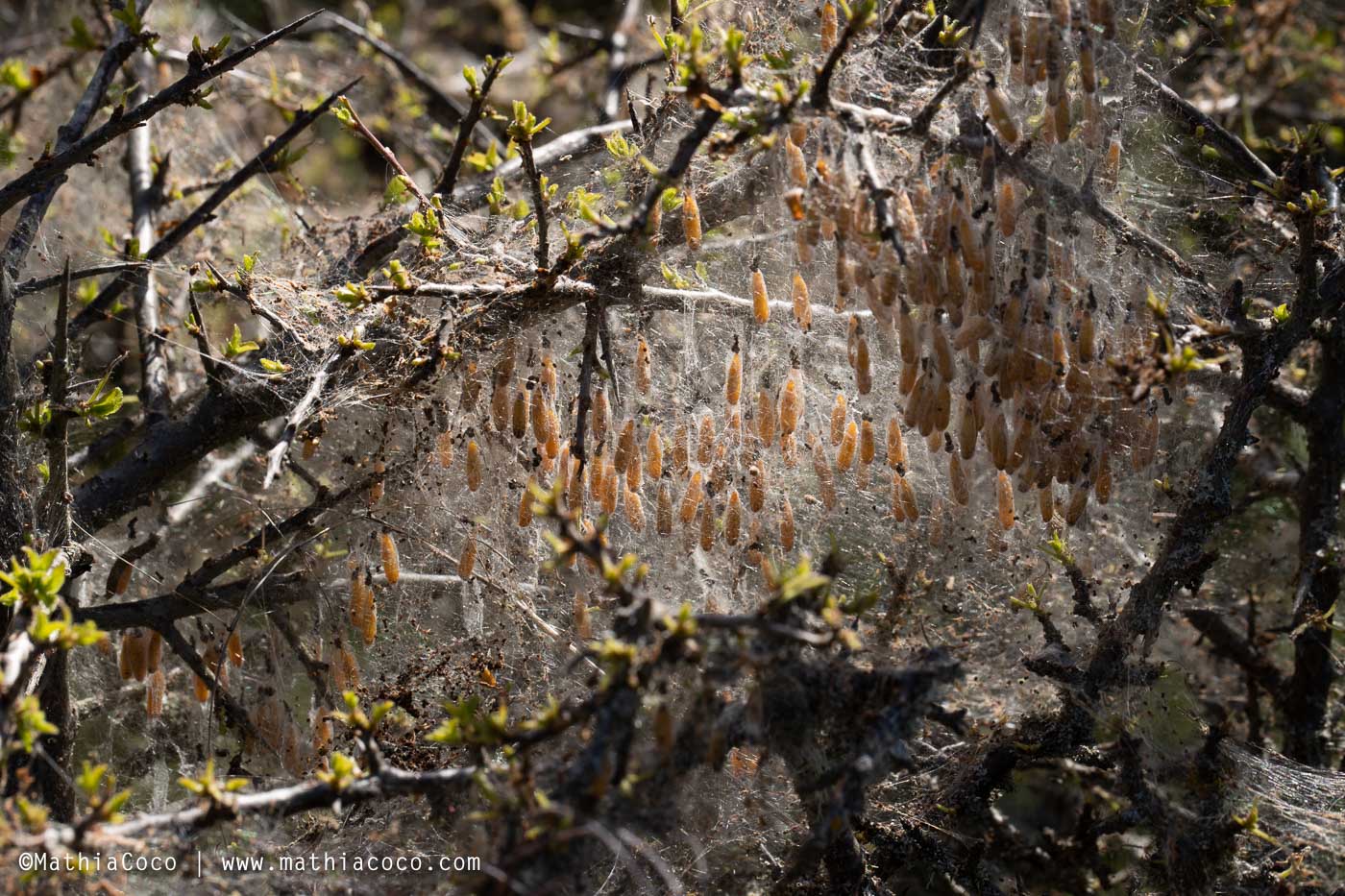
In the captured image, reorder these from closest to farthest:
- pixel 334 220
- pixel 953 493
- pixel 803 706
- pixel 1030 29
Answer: pixel 803 706 < pixel 1030 29 < pixel 953 493 < pixel 334 220

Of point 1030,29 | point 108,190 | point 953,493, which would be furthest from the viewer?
point 108,190

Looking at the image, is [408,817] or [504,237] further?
[504,237]

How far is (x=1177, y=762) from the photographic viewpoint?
3.13 metres

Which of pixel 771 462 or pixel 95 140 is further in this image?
pixel 771 462

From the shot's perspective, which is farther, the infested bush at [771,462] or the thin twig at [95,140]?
the thin twig at [95,140]

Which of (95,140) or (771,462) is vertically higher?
(95,140)

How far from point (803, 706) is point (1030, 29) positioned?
1848 mm

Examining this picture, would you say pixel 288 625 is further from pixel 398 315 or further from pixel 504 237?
pixel 504 237

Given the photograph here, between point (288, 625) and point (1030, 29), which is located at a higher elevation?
point (1030, 29)

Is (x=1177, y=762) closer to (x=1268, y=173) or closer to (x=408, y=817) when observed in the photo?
(x=1268, y=173)

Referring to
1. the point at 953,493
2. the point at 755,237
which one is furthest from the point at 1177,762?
the point at 755,237

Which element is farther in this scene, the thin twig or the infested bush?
the thin twig

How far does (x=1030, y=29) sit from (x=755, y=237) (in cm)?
96

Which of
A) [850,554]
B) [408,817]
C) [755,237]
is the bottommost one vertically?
[408,817]
